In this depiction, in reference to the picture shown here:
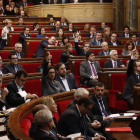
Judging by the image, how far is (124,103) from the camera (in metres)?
6.32

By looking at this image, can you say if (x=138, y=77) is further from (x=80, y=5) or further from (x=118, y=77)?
(x=80, y=5)

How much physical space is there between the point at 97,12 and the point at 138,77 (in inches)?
316

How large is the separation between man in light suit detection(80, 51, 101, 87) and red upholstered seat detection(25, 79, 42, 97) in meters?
1.50

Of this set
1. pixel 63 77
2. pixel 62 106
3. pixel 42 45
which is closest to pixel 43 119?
pixel 62 106

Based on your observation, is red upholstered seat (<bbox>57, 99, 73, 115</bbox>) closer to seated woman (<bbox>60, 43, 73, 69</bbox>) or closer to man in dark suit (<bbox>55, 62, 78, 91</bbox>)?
man in dark suit (<bbox>55, 62, 78, 91</bbox>)

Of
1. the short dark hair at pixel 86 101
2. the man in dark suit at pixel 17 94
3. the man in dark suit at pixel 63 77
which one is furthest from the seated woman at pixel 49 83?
the short dark hair at pixel 86 101

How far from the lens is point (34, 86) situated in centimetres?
591

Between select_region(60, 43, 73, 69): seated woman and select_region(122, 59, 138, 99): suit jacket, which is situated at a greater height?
select_region(60, 43, 73, 69): seated woman

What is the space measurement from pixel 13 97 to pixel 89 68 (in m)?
2.65

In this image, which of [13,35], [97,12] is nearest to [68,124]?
[13,35]

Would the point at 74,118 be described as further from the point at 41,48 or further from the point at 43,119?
the point at 41,48

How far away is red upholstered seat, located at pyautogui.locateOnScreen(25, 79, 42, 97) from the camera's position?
19.2 feet

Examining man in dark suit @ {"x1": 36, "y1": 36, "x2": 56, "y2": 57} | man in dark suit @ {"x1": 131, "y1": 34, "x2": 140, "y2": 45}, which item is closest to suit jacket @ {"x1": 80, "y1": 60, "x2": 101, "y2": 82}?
man in dark suit @ {"x1": 36, "y1": 36, "x2": 56, "y2": 57}

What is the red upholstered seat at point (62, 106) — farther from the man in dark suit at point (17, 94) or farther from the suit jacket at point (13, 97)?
the suit jacket at point (13, 97)
